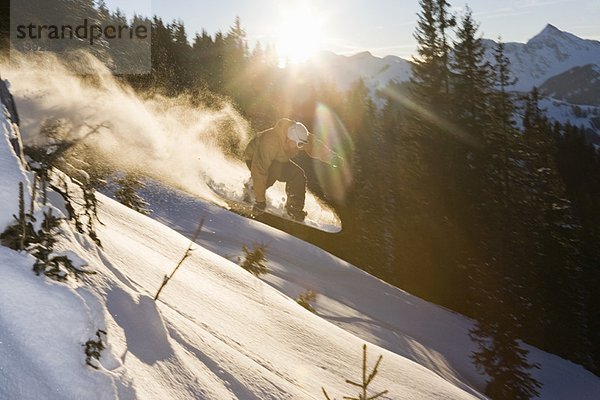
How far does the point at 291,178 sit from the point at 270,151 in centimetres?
101

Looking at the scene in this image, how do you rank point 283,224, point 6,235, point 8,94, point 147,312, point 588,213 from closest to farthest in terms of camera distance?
point 6,235
point 147,312
point 8,94
point 283,224
point 588,213

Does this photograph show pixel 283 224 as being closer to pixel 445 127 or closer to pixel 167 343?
pixel 445 127

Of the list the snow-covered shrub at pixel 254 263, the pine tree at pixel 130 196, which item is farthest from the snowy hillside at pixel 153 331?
the pine tree at pixel 130 196

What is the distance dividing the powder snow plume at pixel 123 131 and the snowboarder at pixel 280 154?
5782mm

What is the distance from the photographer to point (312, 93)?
207ft

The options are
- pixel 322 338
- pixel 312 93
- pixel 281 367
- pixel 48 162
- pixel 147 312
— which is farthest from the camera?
pixel 312 93

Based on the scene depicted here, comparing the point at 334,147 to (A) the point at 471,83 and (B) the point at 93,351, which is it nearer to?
(A) the point at 471,83

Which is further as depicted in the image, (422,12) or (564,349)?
(564,349)

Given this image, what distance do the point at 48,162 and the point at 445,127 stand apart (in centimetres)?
2557

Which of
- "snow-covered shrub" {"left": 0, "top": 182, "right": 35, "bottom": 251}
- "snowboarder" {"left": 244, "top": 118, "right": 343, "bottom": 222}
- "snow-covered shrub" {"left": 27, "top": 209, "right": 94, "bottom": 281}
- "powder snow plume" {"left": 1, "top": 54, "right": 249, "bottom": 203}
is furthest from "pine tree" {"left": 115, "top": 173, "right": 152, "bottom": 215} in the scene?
"snow-covered shrub" {"left": 0, "top": 182, "right": 35, "bottom": 251}

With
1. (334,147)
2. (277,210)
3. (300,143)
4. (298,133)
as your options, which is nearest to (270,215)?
(277,210)

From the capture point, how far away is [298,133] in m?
9.09

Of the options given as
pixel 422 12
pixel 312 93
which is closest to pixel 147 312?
pixel 422 12

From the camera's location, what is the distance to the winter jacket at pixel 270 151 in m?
9.48
